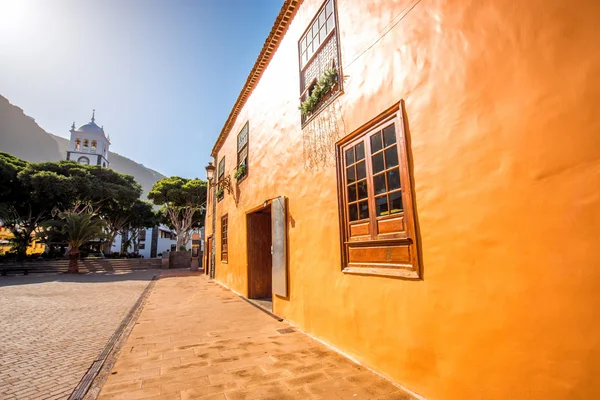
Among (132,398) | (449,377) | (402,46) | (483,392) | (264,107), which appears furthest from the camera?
(264,107)

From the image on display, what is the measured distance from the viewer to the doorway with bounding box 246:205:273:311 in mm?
8594

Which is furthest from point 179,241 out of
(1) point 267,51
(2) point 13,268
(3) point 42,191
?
(1) point 267,51

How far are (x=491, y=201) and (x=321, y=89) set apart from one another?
3.33 meters

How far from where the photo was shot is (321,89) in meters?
4.84

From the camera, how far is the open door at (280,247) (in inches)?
234

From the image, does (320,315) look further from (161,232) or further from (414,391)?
(161,232)

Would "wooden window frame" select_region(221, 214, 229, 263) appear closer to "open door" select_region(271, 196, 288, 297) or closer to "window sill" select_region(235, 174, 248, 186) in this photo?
"window sill" select_region(235, 174, 248, 186)

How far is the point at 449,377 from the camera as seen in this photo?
2.51m

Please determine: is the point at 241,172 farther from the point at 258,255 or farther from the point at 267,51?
the point at 267,51

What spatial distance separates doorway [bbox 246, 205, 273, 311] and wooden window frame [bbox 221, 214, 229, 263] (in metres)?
2.92

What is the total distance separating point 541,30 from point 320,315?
416 cm

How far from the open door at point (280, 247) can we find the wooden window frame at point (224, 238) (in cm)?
528

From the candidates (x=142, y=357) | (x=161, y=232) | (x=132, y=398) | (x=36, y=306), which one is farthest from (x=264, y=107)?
(x=161, y=232)

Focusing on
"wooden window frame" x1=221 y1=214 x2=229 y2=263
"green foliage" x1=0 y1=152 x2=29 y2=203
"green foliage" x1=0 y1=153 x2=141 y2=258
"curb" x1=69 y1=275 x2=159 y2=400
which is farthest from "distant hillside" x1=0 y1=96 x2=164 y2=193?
"curb" x1=69 y1=275 x2=159 y2=400
